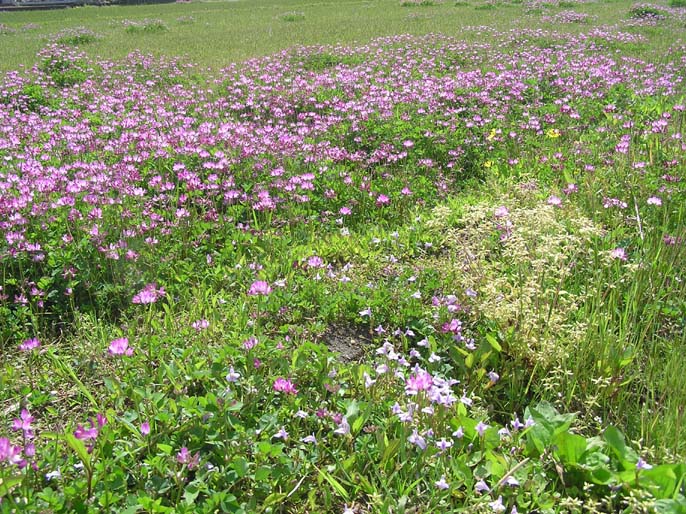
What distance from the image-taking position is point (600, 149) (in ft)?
19.3

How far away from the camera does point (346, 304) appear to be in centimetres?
351

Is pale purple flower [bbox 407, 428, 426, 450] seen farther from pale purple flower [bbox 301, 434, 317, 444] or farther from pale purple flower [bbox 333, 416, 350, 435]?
pale purple flower [bbox 301, 434, 317, 444]

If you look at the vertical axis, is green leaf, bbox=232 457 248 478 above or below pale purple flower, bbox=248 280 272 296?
below

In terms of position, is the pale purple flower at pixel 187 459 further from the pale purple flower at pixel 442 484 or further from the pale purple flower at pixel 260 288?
the pale purple flower at pixel 260 288

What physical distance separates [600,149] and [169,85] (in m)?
8.29

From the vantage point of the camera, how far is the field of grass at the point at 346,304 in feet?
7.32

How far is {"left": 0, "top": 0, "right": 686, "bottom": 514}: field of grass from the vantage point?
7.32ft

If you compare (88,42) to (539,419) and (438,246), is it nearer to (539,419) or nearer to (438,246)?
(438,246)

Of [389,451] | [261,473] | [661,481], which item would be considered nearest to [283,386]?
[261,473]

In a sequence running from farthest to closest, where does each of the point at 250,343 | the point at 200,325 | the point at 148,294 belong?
the point at 148,294 < the point at 200,325 < the point at 250,343

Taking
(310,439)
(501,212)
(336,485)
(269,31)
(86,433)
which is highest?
(269,31)

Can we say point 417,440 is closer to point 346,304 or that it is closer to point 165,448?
point 165,448

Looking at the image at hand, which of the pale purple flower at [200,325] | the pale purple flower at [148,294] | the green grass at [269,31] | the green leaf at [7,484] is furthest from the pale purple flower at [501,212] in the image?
the green grass at [269,31]

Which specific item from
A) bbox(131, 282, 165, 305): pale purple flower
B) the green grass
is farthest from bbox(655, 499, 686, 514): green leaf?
the green grass
